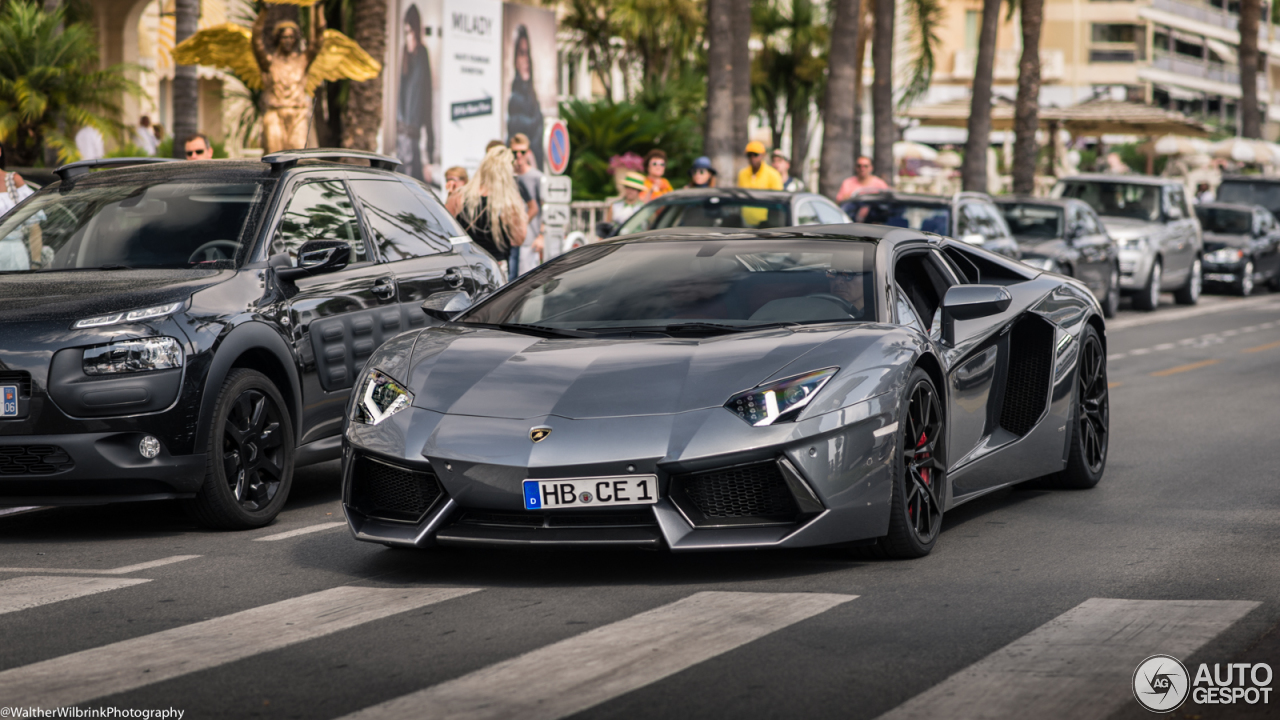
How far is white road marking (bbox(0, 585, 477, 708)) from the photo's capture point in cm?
484

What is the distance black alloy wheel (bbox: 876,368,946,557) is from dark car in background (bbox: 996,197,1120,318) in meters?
15.5

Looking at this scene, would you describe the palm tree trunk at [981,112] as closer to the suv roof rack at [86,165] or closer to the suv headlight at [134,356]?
the suv roof rack at [86,165]

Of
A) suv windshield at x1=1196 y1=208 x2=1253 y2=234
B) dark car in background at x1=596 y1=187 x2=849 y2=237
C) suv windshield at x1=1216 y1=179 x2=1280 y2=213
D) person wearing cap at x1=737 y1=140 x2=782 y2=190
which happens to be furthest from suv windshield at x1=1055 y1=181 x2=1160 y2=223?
dark car in background at x1=596 y1=187 x2=849 y2=237

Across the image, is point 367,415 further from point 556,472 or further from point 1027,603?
point 1027,603

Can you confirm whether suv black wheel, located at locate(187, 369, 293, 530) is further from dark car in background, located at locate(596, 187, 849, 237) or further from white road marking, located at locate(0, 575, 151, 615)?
dark car in background, located at locate(596, 187, 849, 237)

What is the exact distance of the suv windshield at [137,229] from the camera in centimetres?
836

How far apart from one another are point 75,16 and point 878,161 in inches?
577

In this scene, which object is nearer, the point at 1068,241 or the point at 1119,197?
the point at 1068,241

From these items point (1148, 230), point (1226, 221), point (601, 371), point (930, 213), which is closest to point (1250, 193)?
point (1226, 221)

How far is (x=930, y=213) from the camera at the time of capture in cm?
1953

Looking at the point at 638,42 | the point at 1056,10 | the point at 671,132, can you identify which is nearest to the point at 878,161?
the point at 671,132

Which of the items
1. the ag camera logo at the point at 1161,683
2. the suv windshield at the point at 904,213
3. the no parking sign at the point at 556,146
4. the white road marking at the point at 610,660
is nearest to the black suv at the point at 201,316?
the white road marking at the point at 610,660

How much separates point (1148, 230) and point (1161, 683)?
22354 mm
